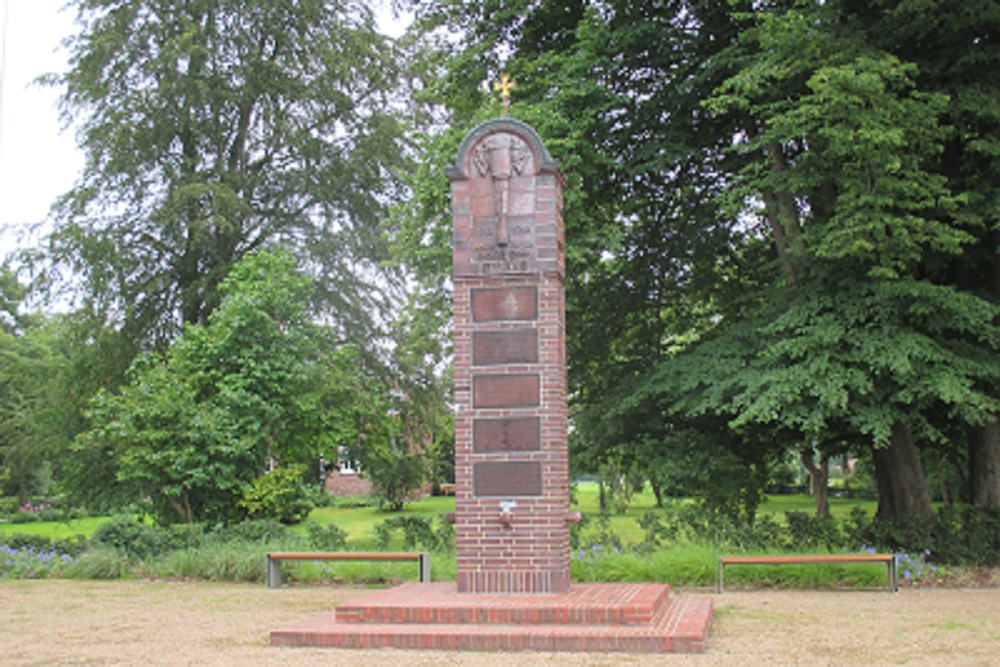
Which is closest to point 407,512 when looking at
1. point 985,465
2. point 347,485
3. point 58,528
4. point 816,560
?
point 58,528

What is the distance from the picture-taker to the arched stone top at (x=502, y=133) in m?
10.2

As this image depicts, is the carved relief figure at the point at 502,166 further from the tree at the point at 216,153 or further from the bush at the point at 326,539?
the tree at the point at 216,153

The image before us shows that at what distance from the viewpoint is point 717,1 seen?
17.3 metres

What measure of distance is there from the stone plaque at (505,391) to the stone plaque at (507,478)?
580 mm

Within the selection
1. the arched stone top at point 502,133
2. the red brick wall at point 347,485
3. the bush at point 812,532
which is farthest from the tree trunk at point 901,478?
the red brick wall at point 347,485

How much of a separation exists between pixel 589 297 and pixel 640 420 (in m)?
2.76

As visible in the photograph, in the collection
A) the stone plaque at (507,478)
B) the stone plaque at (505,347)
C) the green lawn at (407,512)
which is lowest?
the green lawn at (407,512)

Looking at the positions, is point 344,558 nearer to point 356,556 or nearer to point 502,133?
point 356,556

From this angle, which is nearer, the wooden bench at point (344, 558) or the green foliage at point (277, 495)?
the wooden bench at point (344, 558)

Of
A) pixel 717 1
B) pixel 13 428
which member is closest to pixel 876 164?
pixel 717 1

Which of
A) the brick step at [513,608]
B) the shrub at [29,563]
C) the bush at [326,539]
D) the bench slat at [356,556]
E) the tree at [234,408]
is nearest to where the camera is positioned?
the brick step at [513,608]

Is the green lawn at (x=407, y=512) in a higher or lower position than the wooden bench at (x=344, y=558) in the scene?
lower

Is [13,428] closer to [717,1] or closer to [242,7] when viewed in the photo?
[242,7]

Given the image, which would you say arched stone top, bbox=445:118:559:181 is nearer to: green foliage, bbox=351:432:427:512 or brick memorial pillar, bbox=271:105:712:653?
brick memorial pillar, bbox=271:105:712:653
